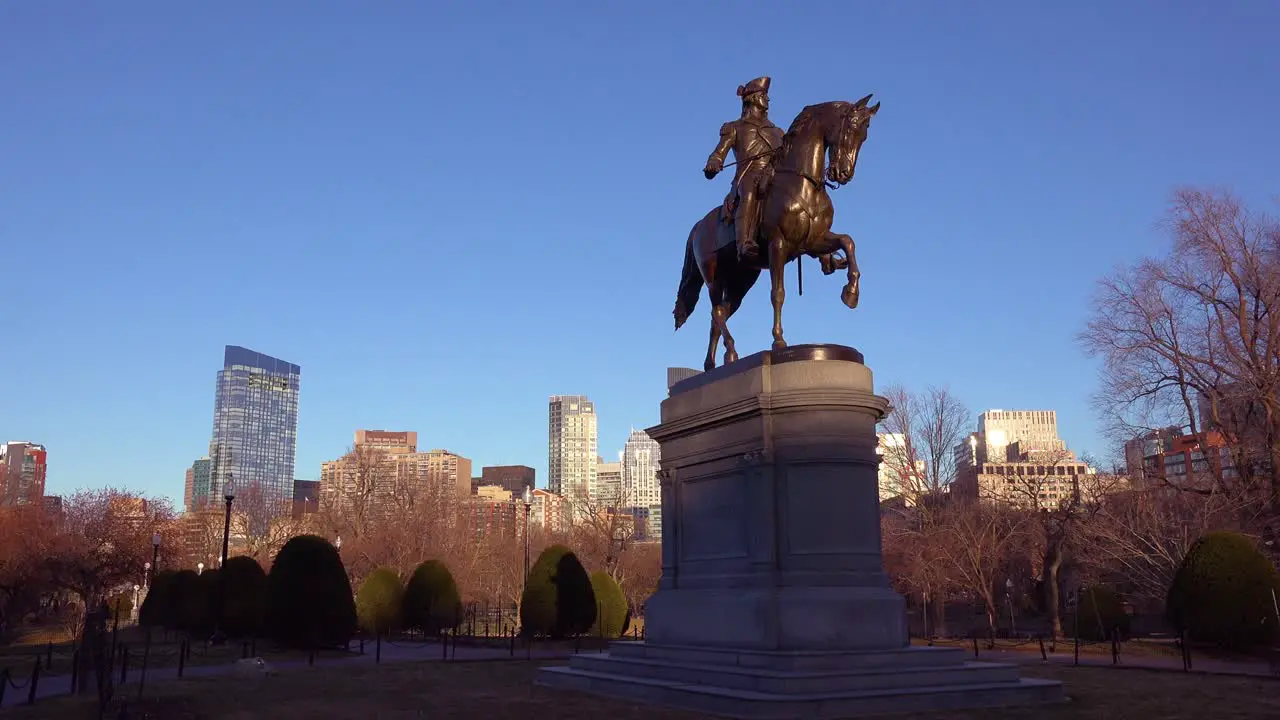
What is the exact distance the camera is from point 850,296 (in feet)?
58.3

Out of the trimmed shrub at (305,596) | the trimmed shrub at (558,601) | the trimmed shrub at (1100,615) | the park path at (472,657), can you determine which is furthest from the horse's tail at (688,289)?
the trimmed shrub at (1100,615)

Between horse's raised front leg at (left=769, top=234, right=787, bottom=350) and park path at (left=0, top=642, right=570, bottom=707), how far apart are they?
45.3 feet

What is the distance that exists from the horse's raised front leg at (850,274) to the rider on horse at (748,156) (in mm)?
1455

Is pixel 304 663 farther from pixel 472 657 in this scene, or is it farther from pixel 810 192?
pixel 810 192

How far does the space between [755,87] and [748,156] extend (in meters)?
1.66

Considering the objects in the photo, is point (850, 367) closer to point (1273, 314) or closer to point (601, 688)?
point (601, 688)

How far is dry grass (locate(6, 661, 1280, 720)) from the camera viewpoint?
1409 centimetres

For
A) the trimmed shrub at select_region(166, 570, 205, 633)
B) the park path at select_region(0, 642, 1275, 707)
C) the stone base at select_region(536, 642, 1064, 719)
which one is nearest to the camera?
the stone base at select_region(536, 642, 1064, 719)

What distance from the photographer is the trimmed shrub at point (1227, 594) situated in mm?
26984

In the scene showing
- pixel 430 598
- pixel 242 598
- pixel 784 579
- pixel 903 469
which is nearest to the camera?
pixel 784 579

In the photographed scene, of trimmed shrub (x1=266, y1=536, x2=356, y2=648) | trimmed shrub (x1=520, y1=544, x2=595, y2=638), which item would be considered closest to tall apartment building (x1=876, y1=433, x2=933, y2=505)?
trimmed shrub (x1=520, y1=544, x2=595, y2=638)

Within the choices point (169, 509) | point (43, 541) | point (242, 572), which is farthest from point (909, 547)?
point (169, 509)

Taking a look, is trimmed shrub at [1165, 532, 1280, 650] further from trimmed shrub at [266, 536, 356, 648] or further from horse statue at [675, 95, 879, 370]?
trimmed shrub at [266, 536, 356, 648]

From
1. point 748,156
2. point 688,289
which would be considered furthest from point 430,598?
point 748,156
